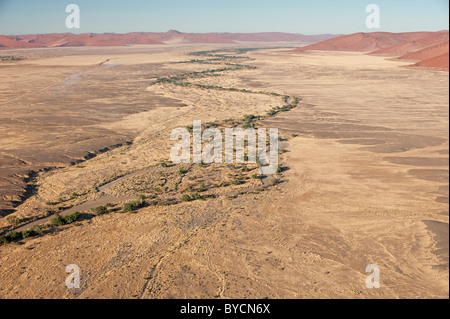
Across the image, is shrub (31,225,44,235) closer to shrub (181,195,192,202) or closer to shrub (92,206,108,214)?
shrub (92,206,108,214)

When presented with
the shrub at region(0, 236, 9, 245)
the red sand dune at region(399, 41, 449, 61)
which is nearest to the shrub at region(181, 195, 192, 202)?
the shrub at region(0, 236, 9, 245)

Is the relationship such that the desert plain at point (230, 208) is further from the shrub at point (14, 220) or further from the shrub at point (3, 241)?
the shrub at point (3, 241)

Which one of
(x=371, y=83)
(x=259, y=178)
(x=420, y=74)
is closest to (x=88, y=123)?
(x=259, y=178)

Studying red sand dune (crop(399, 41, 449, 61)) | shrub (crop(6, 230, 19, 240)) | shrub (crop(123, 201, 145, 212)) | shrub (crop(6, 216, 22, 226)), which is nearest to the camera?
shrub (crop(6, 230, 19, 240))

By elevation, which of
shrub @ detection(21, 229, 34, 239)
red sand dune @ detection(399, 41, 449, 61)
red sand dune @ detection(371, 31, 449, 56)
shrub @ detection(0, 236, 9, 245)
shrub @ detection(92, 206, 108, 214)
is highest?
red sand dune @ detection(371, 31, 449, 56)

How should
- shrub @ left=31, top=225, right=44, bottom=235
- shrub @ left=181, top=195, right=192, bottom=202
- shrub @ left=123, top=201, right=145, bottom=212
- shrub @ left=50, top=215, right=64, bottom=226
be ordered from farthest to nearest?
shrub @ left=181, top=195, right=192, bottom=202 → shrub @ left=123, top=201, right=145, bottom=212 → shrub @ left=50, top=215, right=64, bottom=226 → shrub @ left=31, top=225, right=44, bottom=235

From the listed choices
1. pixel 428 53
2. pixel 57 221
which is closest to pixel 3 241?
pixel 57 221

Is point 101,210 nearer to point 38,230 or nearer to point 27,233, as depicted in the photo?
point 38,230

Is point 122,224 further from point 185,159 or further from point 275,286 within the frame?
point 185,159

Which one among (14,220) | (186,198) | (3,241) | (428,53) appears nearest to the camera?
(3,241)

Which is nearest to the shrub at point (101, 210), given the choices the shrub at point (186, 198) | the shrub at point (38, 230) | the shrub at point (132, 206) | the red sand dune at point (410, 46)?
the shrub at point (132, 206)
